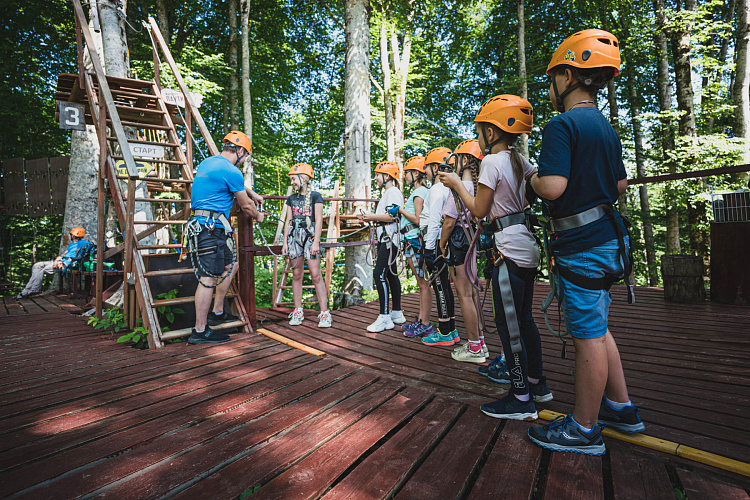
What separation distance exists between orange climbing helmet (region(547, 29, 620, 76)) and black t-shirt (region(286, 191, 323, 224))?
10.9 ft

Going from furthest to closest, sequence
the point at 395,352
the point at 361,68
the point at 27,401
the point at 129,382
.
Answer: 1. the point at 361,68
2. the point at 395,352
3. the point at 129,382
4. the point at 27,401

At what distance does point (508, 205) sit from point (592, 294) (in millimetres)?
720

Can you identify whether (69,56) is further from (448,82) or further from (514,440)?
(514,440)

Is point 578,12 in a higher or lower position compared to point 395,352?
higher

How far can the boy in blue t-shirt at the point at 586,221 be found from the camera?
1785 mm

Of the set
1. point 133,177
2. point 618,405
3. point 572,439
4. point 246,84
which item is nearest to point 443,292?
point 618,405

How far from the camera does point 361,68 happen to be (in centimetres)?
682

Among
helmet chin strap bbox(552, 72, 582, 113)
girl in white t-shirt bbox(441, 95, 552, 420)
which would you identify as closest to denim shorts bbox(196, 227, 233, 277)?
girl in white t-shirt bbox(441, 95, 552, 420)

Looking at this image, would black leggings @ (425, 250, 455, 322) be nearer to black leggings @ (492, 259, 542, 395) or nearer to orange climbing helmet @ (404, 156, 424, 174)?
orange climbing helmet @ (404, 156, 424, 174)

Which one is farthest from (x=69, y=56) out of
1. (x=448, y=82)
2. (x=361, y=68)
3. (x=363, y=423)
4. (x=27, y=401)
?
(x=363, y=423)

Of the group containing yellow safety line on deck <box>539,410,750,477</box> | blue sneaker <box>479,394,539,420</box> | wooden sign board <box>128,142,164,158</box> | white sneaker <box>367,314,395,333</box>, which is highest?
wooden sign board <box>128,142,164,158</box>

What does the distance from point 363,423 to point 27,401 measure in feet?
7.49

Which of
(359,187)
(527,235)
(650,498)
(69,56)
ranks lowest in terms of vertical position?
(650,498)

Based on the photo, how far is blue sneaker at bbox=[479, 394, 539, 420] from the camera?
2.21 m
